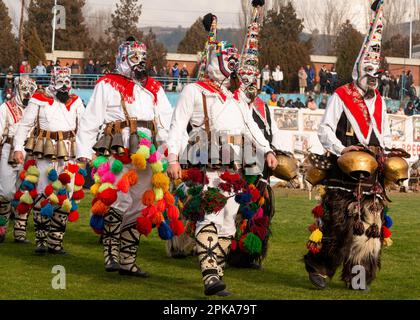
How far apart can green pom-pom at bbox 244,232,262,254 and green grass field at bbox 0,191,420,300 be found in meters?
0.38

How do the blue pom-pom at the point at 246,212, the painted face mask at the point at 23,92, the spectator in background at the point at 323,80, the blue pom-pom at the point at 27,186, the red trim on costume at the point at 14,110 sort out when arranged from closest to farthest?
the blue pom-pom at the point at 246,212 < the blue pom-pom at the point at 27,186 < the red trim on costume at the point at 14,110 < the painted face mask at the point at 23,92 < the spectator in background at the point at 323,80

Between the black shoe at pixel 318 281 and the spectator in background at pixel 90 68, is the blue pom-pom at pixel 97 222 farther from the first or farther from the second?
the spectator in background at pixel 90 68

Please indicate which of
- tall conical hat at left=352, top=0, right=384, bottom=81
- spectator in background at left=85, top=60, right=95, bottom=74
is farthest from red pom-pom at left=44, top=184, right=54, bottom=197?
spectator in background at left=85, top=60, right=95, bottom=74

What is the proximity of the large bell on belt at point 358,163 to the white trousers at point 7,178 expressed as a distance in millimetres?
6260

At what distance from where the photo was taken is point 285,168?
1009 cm

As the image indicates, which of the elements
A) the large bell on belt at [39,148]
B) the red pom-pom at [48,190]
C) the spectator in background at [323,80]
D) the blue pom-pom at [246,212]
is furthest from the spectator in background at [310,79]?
the blue pom-pom at [246,212]

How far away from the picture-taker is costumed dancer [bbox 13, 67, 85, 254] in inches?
486

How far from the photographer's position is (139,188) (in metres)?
10.0

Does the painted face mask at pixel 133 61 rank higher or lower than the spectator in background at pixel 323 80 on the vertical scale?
lower

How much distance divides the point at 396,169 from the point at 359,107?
0.76 m

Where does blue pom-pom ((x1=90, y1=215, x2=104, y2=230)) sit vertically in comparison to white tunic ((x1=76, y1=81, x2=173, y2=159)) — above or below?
below

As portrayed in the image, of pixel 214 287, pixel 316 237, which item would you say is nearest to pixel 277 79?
pixel 316 237

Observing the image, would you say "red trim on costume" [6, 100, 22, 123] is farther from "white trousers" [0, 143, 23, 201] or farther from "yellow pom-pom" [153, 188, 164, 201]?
"yellow pom-pom" [153, 188, 164, 201]

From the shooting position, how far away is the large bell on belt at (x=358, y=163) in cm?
894
